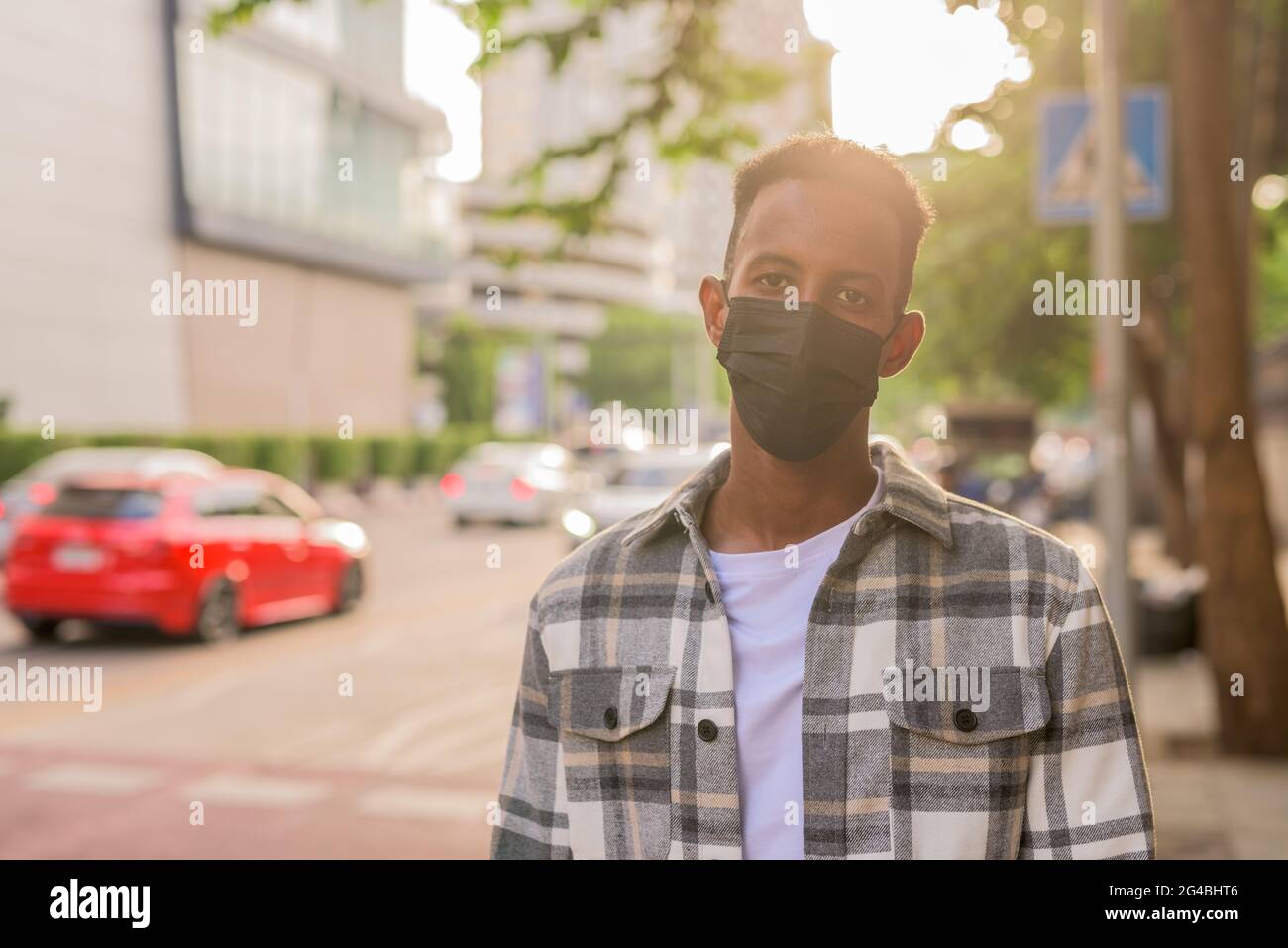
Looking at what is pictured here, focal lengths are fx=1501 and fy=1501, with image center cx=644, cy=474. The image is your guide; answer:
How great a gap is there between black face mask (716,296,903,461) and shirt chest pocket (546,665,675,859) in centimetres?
38

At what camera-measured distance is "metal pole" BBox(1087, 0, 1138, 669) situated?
7.61 m

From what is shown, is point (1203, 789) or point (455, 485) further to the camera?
point (455, 485)

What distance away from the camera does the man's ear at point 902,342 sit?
223cm

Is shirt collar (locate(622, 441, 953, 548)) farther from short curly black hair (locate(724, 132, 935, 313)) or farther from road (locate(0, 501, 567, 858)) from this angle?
road (locate(0, 501, 567, 858))

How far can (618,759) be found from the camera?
2.13 metres

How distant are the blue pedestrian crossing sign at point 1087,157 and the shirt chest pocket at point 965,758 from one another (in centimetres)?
628

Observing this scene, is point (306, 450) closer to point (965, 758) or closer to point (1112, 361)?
point (1112, 361)

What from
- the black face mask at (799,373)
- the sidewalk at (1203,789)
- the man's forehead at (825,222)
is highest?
the man's forehead at (825,222)

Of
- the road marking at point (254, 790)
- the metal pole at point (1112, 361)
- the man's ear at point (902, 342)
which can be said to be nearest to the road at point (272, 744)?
the road marking at point (254, 790)

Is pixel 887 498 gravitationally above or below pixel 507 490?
above

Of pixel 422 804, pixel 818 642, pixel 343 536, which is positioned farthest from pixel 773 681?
pixel 343 536

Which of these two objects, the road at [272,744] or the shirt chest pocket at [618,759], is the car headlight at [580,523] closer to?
the road at [272,744]

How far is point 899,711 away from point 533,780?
58 cm
